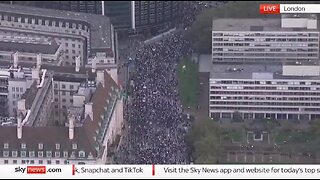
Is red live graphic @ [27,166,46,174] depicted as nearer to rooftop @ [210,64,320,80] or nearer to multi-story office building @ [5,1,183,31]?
rooftop @ [210,64,320,80]

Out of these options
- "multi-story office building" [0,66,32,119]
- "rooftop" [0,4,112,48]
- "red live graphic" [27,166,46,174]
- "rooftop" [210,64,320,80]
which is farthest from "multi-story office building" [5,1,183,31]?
"red live graphic" [27,166,46,174]

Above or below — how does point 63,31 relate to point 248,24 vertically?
below

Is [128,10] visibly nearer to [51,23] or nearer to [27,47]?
[51,23]

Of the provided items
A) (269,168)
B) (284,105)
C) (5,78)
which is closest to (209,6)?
(284,105)

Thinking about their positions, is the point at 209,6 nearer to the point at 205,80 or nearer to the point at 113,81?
the point at 205,80

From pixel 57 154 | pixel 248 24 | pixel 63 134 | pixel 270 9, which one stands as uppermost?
pixel 270 9

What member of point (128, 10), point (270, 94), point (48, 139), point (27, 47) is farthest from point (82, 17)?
point (48, 139)
